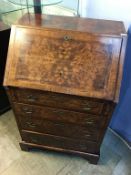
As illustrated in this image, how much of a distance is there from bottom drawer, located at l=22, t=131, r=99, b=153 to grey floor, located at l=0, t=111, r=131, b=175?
0.15 m

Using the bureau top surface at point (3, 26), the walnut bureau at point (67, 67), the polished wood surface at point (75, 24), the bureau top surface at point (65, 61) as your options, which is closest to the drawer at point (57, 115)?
the walnut bureau at point (67, 67)

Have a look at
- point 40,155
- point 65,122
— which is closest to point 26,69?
point 65,122

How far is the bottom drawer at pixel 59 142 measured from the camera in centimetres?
132

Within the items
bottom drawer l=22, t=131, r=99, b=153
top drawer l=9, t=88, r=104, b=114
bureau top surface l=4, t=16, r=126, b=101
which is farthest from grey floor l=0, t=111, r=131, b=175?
bureau top surface l=4, t=16, r=126, b=101

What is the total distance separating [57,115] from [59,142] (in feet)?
1.07

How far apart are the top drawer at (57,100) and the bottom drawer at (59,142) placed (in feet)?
1.18

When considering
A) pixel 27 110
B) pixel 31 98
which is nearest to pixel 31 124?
pixel 27 110

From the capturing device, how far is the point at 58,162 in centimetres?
149

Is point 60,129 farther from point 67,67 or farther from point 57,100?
point 67,67

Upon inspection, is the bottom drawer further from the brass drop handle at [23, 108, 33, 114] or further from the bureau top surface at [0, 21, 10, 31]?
the bureau top surface at [0, 21, 10, 31]

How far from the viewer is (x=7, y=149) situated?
1.56m

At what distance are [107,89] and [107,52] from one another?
0.20 m

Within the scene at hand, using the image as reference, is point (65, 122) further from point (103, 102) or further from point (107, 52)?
point (107, 52)

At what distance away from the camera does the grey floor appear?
4.69 ft
